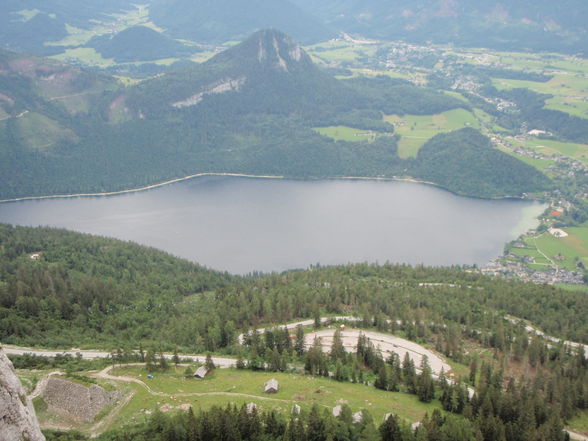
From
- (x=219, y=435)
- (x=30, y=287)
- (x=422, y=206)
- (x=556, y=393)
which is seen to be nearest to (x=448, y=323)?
(x=556, y=393)

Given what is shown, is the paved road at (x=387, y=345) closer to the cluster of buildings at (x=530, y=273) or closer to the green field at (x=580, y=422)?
the green field at (x=580, y=422)

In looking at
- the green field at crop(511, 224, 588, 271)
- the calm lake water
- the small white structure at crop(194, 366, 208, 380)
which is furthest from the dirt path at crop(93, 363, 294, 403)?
the green field at crop(511, 224, 588, 271)

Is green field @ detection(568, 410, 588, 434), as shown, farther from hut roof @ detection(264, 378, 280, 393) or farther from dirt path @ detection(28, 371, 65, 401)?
dirt path @ detection(28, 371, 65, 401)

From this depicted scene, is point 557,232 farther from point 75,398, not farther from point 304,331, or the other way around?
point 75,398

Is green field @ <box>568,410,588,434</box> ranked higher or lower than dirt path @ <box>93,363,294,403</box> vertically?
lower

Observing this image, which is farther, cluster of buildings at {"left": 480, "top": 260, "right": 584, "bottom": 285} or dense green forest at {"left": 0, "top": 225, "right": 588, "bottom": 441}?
cluster of buildings at {"left": 480, "top": 260, "right": 584, "bottom": 285}
